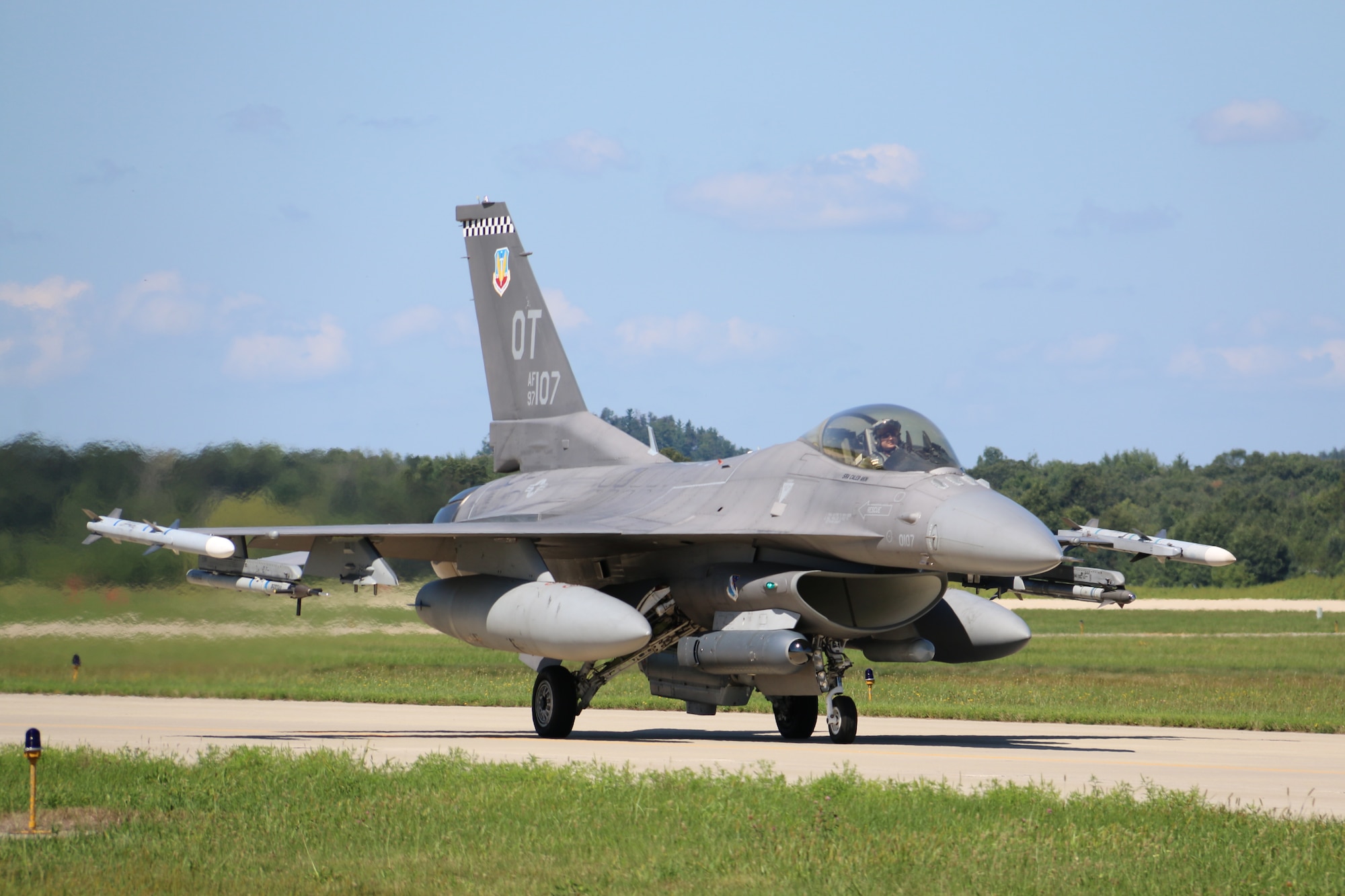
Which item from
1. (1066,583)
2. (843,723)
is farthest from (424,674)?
(843,723)

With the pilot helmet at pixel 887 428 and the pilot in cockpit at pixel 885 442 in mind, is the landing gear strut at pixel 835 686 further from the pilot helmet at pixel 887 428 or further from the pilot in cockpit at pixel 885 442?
the pilot helmet at pixel 887 428

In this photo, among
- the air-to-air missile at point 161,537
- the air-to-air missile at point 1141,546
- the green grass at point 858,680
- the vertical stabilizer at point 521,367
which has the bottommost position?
the green grass at point 858,680

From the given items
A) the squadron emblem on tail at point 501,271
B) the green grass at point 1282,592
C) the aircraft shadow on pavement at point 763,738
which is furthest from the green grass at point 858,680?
the green grass at point 1282,592

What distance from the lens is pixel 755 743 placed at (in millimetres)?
16328

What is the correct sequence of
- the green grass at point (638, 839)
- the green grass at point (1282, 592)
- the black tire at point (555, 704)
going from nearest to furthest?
the green grass at point (638, 839) < the black tire at point (555, 704) < the green grass at point (1282, 592)

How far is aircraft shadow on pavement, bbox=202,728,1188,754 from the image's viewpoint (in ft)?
51.5

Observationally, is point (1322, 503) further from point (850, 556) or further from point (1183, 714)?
point (850, 556)

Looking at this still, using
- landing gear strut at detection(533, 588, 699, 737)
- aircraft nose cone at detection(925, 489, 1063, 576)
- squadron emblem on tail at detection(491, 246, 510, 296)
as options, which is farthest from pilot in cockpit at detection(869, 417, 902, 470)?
squadron emblem on tail at detection(491, 246, 510, 296)

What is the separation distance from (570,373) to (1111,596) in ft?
24.3

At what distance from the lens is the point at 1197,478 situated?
108 meters

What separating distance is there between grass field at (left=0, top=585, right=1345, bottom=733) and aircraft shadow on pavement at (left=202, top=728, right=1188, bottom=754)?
278 centimetres

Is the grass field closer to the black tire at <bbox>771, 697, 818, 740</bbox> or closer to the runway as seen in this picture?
the runway

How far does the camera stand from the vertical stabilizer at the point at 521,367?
2030 cm

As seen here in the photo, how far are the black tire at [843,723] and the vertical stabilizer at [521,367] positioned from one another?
5.54 m
